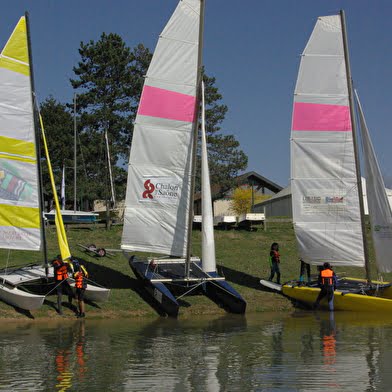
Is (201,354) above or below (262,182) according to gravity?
below

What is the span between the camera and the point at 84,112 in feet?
156

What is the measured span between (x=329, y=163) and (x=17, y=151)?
10148 millimetres

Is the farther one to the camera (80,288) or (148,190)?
(148,190)

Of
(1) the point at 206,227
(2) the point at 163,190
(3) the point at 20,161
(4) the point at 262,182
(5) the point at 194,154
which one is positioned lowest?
(1) the point at 206,227

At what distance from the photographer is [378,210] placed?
22.2 metres

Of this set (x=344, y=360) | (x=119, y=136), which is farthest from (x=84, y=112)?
(x=344, y=360)

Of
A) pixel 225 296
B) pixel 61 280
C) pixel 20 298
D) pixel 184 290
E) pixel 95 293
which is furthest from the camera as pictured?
pixel 184 290

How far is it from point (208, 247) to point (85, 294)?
4025 millimetres

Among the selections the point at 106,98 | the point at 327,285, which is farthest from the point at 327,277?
the point at 106,98

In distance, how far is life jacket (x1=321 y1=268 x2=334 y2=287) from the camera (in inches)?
825

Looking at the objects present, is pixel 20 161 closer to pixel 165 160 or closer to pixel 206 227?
pixel 165 160

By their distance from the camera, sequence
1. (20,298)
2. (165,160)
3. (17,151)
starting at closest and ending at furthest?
(20,298), (17,151), (165,160)

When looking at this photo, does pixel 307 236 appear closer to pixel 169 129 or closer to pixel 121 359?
pixel 169 129

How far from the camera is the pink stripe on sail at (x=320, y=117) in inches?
912
